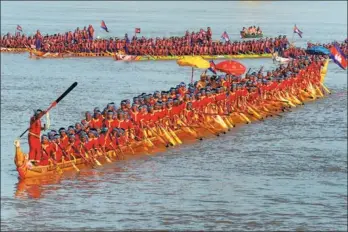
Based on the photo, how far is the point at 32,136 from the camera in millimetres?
19125

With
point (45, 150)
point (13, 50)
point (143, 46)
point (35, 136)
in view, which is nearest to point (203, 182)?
point (45, 150)

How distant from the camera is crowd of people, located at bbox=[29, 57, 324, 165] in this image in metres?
20.0

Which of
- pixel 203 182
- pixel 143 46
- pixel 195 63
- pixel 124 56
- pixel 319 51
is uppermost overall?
pixel 143 46

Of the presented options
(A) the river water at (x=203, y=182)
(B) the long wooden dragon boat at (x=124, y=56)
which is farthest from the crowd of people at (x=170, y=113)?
(B) the long wooden dragon boat at (x=124, y=56)

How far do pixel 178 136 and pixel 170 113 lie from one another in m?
0.61

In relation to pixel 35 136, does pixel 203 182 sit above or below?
below

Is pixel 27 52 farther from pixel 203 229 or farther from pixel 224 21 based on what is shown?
pixel 224 21

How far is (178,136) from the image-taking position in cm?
2411

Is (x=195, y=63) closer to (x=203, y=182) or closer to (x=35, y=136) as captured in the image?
(x=203, y=182)

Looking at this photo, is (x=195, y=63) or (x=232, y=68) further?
(x=232, y=68)

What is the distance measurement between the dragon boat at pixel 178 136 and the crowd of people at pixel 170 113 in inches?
1.4

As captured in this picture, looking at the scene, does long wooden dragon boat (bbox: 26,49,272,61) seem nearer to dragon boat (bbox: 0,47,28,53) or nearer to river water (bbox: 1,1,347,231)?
Answer: dragon boat (bbox: 0,47,28,53)

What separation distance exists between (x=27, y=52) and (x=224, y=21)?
42.9m

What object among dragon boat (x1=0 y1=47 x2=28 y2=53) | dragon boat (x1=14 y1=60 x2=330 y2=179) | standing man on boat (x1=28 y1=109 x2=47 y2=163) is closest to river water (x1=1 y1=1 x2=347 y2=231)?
dragon boat (x1=14 y1=60 x2=330 y2=179)
